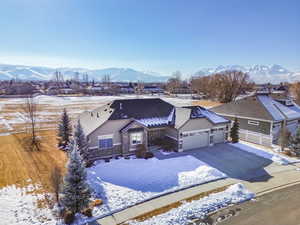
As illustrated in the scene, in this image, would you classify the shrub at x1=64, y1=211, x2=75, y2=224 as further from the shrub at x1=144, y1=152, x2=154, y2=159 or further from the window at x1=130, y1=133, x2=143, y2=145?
the window at x1=130, y1=133, x2=143, y2=145

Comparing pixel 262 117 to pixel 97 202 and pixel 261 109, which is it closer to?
pixel 261 109

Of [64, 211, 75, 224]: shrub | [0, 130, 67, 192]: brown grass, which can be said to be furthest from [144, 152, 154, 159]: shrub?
[64, 211, 75, 224]: shrub

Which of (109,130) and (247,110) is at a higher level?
(247,110)

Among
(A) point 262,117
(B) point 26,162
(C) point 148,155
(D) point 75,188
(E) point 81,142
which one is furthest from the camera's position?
(A) point 262,117

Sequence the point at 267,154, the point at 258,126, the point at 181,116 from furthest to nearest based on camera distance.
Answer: the point at 258,126, the point at 181,116, the point at 267,154

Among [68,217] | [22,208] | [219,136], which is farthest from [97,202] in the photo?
[219,136]

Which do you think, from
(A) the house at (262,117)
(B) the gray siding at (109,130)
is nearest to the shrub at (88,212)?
(B) the gray siding at (109,130)

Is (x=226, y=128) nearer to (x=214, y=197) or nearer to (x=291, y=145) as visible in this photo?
(x=291, y=145)
